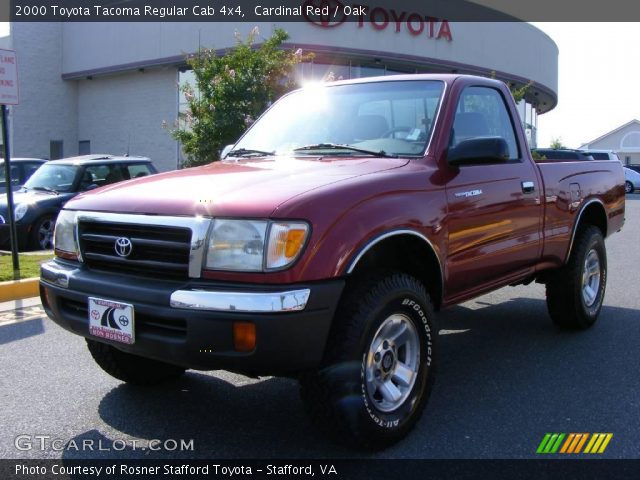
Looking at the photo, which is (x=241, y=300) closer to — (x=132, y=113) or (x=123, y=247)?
(x=123, y=247)

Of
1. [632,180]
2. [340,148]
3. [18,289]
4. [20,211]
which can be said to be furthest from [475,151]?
[632,180]

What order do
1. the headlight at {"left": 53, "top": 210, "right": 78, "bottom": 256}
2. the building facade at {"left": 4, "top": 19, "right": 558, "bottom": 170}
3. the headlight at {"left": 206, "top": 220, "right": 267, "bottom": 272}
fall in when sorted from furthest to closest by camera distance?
1. the building facade at {"left": 4, "top": 19, "right": 558, "bottom": 170}
2. the headlight at {"left": 53, "top": 210, "right": 78, "bottom": 256}
3. the headlight at {"left": 206, "top": 220, "right": 267, "bottom": 272}

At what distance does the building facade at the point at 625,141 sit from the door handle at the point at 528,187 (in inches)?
2680

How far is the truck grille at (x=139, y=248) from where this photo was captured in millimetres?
2926

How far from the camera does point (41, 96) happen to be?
25859mm

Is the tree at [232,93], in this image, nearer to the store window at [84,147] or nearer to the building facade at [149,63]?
the building facade at [149,63]

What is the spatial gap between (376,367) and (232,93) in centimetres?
927

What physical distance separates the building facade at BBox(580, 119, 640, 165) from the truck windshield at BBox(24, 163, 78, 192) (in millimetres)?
64654

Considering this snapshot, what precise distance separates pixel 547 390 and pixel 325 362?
1.82 m

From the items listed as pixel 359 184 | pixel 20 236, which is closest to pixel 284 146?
pixel 359 184

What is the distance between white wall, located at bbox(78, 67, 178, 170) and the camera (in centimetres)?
2370

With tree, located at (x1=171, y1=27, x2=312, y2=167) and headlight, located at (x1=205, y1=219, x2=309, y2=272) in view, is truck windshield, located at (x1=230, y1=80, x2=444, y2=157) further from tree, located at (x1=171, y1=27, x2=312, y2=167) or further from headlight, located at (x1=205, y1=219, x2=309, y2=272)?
tree, located at (x1=171, y1=27, x2=312, y2=167)

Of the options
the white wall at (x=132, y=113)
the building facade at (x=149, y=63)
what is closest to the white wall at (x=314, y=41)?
the building facade at (x=149, y=63)

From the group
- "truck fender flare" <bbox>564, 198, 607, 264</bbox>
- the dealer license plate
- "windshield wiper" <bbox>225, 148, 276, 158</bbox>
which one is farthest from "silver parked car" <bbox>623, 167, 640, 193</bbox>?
the dealer license plate
